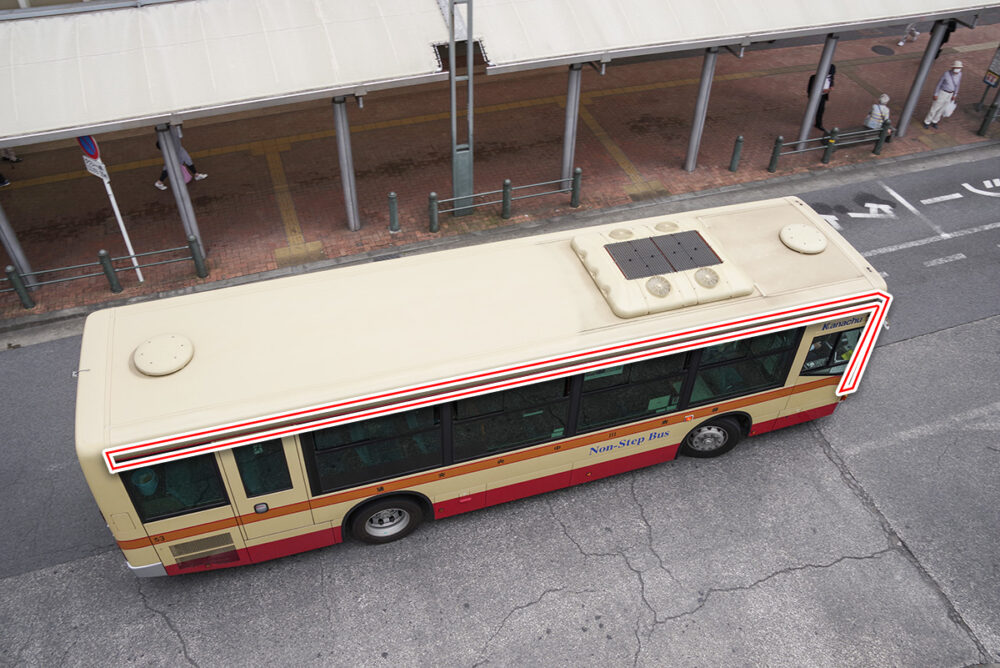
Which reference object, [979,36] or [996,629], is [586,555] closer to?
[996,629]

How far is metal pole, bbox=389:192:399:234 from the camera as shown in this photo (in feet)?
45.3

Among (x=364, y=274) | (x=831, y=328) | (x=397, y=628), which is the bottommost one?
(x=397, y=628)

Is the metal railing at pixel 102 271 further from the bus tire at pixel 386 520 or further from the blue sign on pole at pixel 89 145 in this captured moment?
the bus tire at pixel 386 520

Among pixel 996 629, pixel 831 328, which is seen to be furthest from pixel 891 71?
pixel 996 629

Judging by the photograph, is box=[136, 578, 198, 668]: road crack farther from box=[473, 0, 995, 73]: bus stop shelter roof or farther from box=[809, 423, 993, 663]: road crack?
box=[473, 0, 995, 73]: bus stop shelter roof

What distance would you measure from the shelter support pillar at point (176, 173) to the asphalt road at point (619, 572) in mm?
3480

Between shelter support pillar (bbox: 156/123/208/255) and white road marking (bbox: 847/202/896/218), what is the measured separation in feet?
40.8

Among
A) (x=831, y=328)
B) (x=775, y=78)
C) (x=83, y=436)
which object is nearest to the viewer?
(x=83, y=436)

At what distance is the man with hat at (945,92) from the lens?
17172 mm

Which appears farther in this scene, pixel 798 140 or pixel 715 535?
pixel 798 140

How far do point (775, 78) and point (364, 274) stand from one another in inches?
613

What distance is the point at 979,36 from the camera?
22938mm

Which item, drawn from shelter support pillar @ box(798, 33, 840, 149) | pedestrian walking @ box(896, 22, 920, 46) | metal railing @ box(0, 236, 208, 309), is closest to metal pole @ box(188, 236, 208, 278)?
metal railing @ box(0, 236, 208, 309)

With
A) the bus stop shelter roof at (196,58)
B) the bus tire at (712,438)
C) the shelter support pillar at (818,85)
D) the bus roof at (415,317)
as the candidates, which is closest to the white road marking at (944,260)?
the shelter support pillar at (818,85)
